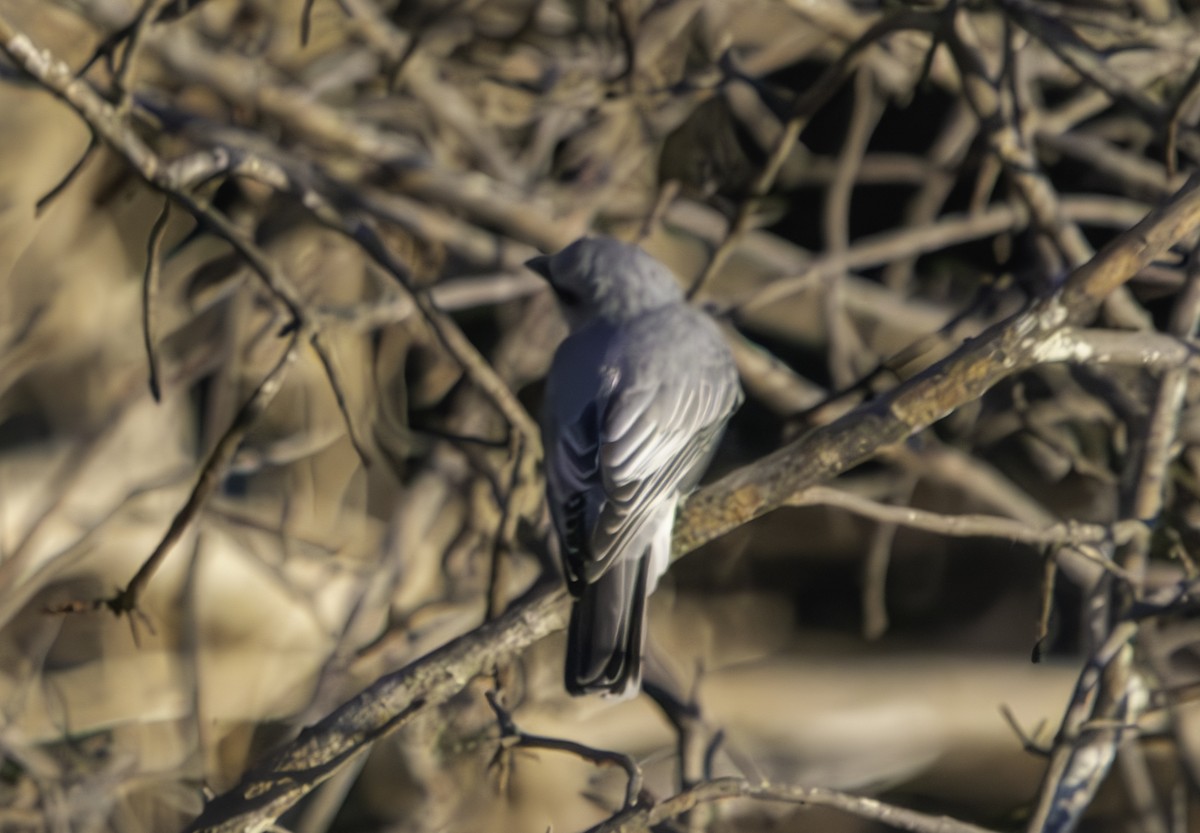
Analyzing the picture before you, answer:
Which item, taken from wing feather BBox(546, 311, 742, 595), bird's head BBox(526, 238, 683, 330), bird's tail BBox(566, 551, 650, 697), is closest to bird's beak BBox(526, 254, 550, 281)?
bird's head BBox(526, 238, 683, 330)

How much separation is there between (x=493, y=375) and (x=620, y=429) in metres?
0.30

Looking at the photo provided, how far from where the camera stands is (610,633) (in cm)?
282

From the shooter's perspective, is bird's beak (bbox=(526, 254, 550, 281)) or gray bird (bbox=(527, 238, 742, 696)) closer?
gray bird (bbox=(527, 238, 742, 696))

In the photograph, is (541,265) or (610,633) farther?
(541,265)

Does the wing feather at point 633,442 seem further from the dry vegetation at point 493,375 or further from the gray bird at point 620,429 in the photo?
the dry vegetation at point 493,375

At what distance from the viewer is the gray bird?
2.83 metres

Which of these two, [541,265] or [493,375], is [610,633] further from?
[541,265]

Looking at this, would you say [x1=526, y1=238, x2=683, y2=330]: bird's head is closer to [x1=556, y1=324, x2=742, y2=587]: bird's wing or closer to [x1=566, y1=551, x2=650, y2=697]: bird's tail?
[x1=556, y1=324, x2=742, y2=587]: bird's wing

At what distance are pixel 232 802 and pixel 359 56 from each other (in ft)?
7.87

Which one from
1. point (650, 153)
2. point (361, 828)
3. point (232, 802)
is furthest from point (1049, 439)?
point (361, 828)

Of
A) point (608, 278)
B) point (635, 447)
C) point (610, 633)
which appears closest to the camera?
point (610, 633)

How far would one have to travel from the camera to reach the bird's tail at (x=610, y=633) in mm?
2803

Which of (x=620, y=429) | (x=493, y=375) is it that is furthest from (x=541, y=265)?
(x=620, y=429)

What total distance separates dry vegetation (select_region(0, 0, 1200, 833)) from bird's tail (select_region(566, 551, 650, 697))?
97mm
